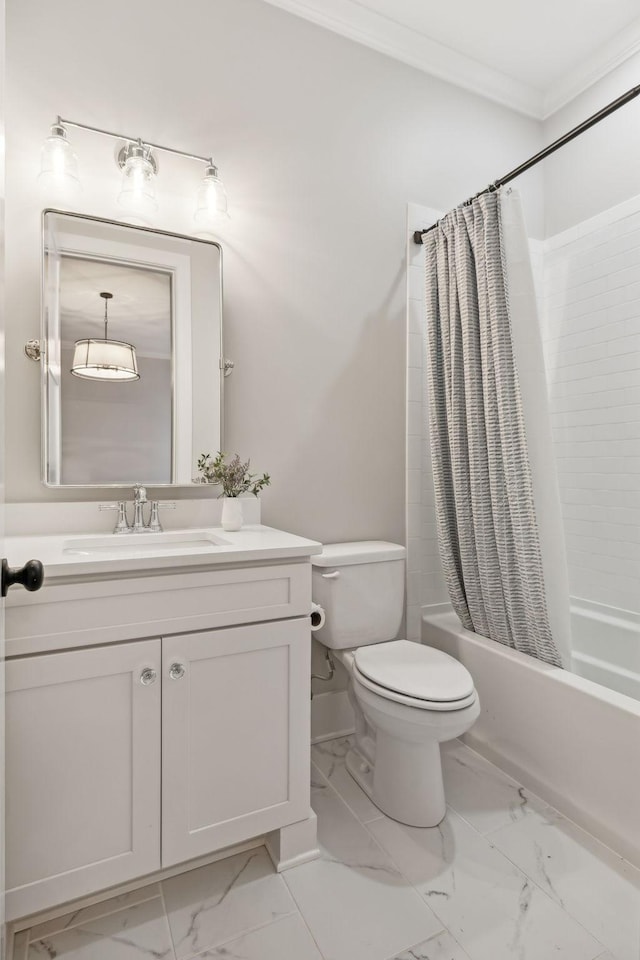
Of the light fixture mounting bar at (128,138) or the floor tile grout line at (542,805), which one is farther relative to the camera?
the light fixture mounting bar at (128,138)

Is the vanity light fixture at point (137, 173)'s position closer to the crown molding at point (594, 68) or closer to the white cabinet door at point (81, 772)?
the white cabinet door at point (81, 772)

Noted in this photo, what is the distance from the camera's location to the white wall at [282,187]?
5.14 feet

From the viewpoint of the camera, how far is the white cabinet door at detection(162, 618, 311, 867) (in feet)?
4.06

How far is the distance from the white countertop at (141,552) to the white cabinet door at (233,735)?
0.19 metres

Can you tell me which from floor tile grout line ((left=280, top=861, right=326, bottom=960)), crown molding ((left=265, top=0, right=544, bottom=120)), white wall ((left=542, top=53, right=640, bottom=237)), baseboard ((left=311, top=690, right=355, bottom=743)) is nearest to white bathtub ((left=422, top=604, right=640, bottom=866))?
baseboard ((left=311, top=690, right=355, bottom=743))

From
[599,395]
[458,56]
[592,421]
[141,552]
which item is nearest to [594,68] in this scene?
[458,56]

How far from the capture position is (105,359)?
163cm

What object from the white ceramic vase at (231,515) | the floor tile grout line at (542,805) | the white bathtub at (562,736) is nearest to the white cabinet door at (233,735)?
the white ceramic vase at (231,515)

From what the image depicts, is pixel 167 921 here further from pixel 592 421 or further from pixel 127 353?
pixel 592 421

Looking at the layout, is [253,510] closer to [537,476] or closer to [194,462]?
[194,462]

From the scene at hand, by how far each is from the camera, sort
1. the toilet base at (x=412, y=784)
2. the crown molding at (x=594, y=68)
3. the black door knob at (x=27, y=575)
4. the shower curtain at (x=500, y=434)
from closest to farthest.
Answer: the black door knob at (x=27, y=575), the toilet base at (x=412, y=784), the shower curtain at (x=500, y=434), the crown molding at (x=594, y=68)

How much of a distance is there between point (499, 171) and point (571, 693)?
229cm

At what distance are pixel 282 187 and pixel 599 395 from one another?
1574mm

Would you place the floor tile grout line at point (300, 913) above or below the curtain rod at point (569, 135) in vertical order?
below
